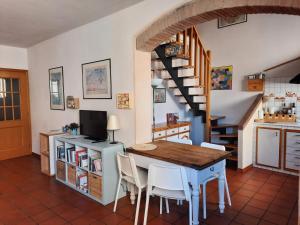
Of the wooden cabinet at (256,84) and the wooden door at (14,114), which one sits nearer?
the wooden cabinet at (256,84)

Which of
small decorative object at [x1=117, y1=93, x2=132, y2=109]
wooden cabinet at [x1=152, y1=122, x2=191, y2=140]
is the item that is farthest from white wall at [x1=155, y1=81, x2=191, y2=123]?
small decorative object at [x1=117, y1=93, x2=132, y2=109]

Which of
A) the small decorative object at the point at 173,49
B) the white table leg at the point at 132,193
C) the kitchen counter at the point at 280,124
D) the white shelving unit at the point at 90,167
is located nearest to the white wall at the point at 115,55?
the white shelving unit at the point at 90,167

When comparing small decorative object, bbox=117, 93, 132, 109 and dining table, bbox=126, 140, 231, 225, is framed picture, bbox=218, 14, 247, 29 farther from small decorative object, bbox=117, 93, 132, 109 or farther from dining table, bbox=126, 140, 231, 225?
dining table, bbox=126, 140, 231, 225

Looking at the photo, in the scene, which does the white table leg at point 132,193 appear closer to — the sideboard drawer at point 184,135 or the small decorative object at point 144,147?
the small decorative object at point 144,147

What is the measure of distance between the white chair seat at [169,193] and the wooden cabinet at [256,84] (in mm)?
3302

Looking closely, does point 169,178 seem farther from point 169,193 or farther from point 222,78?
point 222,78

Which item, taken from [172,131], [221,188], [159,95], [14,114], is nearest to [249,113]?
[172,131]

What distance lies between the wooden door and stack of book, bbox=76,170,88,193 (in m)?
2.81

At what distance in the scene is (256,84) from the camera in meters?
4.52

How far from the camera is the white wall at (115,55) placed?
292cm

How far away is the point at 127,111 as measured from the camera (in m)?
3.10

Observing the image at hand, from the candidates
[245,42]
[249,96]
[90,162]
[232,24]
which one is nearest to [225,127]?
[249,96]

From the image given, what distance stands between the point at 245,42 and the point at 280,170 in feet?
8.84

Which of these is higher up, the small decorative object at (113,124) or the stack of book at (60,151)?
the small decorative object at (113,124)
